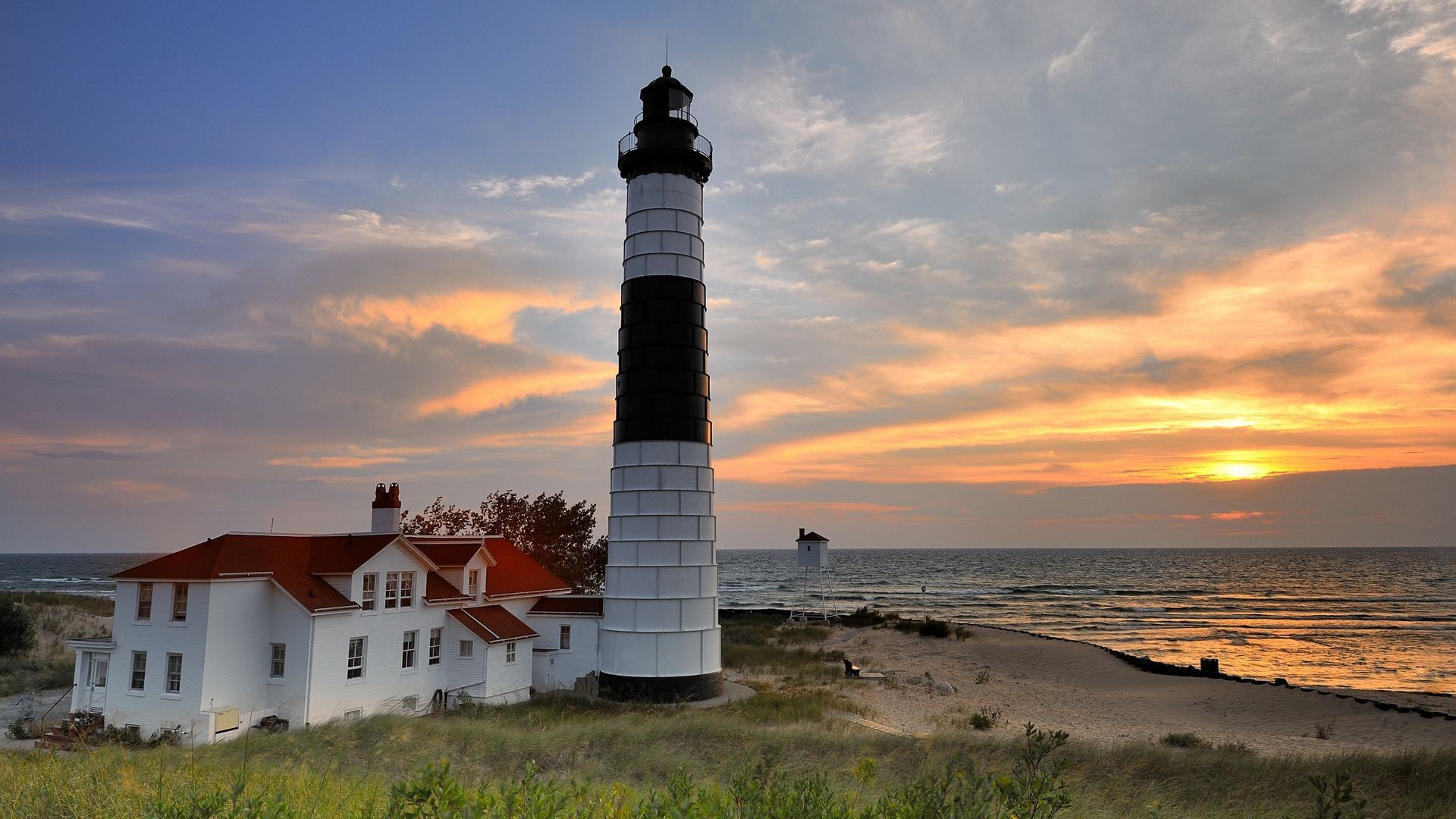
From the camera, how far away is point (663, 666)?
2639cm

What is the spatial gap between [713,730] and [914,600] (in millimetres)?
77584

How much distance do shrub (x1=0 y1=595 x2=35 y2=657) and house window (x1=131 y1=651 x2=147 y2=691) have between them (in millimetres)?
18914

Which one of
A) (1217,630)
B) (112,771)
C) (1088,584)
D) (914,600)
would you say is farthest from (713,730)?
(1088,584)

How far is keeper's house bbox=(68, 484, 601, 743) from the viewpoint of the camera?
21.1 meters

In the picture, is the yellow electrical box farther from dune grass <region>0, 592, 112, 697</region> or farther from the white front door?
dune grass <region>0, 592, 112, 697</region>

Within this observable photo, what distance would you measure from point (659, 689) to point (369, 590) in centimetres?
929

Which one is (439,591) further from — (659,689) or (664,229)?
(664,229)

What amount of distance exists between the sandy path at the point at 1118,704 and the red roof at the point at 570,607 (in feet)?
32.7

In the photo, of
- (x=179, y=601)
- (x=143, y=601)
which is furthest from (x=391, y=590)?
(x=143, y=601)

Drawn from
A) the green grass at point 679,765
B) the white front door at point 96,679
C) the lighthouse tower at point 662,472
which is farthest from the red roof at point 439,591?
the white front door at point 96,679

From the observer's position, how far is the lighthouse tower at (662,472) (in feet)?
87.0

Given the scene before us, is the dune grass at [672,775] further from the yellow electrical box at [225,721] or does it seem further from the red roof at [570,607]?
the red roof at [570,607]

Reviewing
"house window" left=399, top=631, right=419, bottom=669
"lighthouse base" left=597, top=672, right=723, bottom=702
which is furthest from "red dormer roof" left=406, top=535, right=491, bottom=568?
"lighthouse base" left=597, top=672, right=723, bottom=702

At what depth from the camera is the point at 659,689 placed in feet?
86.0
